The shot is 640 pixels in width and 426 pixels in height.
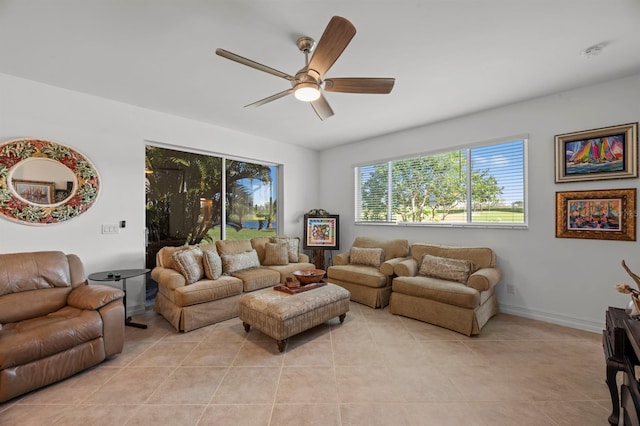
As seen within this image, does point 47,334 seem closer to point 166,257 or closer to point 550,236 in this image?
→ point 166,257

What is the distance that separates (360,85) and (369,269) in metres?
2.69

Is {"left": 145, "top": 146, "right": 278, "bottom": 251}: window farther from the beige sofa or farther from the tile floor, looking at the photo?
the beige sofa

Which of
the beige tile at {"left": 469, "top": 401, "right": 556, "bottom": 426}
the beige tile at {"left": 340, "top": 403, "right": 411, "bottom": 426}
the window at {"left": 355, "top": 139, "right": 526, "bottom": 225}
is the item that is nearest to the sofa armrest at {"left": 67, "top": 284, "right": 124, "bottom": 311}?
the beige tile at {"left": 340, "top": 403, "right": 411, "bottom": 426}

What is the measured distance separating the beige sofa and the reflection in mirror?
3.45 metres

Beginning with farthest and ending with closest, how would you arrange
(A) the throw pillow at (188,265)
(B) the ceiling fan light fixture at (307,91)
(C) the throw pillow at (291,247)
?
(C) the throw pillow at (291,247), (A) the throw pillow at (188,265), (B) the ceiling fan light fixture at (307,91)

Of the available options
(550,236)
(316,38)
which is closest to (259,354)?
(316,38)

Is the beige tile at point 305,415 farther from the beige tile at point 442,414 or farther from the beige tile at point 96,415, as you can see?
the beige tile at point 96,415

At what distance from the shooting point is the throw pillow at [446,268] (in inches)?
128

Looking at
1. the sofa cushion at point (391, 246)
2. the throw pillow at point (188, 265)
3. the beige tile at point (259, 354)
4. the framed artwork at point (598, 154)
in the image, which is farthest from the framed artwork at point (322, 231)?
the framed artwork at point (598, 154)

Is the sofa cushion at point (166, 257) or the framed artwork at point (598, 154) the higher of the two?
the framed artwork at point (598, 154)

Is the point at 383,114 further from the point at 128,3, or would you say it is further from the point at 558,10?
the point at 128,3

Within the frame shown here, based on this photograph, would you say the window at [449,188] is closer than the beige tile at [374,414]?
No

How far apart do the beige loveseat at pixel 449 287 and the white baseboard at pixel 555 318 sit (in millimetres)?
207

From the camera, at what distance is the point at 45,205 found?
281cm
